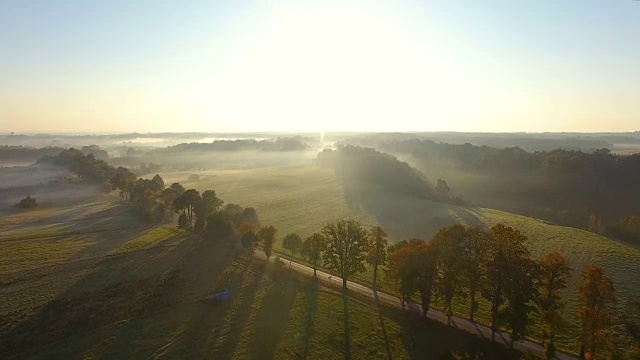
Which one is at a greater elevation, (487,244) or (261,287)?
(487,244)

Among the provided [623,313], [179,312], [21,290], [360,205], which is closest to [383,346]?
[179,312]

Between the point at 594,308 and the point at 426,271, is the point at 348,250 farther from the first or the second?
the point at 594,308

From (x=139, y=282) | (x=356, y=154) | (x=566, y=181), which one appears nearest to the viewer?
(x=139, y=282)

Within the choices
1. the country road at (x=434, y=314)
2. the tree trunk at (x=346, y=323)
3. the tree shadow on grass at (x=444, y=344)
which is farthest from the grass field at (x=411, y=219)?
the tree shadow on grass at (x=444, y=344)

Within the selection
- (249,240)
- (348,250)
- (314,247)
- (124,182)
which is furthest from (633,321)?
(124,182)

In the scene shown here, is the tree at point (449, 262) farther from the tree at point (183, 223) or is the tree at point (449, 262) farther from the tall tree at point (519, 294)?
the tree at point (183, 223)

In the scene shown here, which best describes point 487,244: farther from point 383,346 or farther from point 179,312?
point 179,312

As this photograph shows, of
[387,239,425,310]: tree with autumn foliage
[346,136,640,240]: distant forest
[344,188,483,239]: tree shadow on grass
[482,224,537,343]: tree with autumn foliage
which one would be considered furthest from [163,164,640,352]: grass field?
[346,136,640,240]: distant forest
